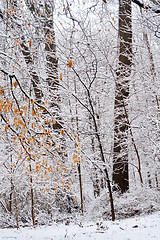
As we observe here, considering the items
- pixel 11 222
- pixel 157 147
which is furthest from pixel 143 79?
pixel 11 222

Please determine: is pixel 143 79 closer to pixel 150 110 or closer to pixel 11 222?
pixel 150 110

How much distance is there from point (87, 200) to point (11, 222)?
338 cm

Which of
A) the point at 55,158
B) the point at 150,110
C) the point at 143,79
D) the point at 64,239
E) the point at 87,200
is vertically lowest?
the point at 87,200

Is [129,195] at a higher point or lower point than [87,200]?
higher

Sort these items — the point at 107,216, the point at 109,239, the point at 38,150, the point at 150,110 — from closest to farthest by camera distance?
the point at 38,150 → the point at 109,239 → the point at 107,216 → the point at 150,110

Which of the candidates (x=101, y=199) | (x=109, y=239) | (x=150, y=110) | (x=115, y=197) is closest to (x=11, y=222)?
(x=101, y=199)

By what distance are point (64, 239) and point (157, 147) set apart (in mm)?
2327

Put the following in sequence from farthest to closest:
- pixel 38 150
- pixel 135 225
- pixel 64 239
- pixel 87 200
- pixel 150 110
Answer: pixel 87 200 < pixel 150 110 < pixel 135 225 < pixel 64 239 < pixel 38 150

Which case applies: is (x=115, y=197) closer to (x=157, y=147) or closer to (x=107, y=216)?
(x=107, y=216)

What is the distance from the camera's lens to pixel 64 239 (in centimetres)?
341

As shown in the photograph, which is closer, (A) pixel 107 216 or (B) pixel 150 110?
(A) pixel 107 216

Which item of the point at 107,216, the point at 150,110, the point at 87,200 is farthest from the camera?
the point at 87,200

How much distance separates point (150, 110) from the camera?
20.8 ft

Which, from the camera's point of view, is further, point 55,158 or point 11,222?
point 11,222
